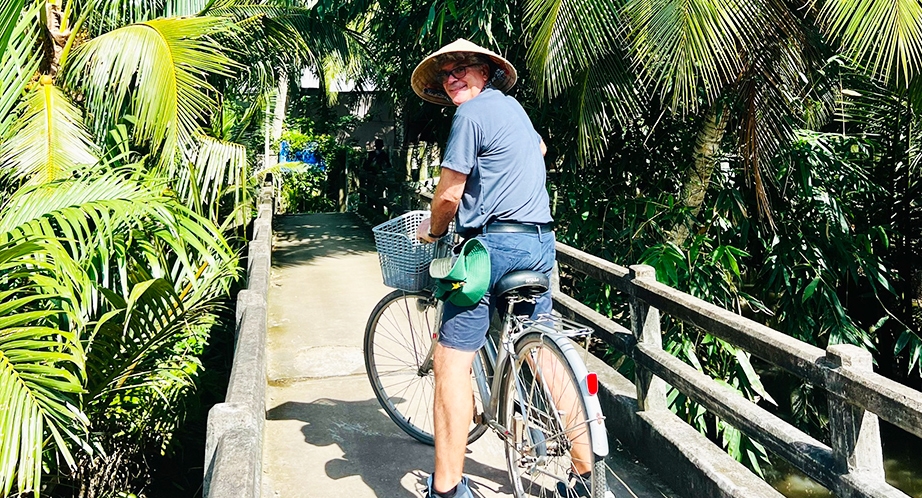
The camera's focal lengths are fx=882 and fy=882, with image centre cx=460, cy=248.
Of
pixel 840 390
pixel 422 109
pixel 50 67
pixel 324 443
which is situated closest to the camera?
pixel 840 390

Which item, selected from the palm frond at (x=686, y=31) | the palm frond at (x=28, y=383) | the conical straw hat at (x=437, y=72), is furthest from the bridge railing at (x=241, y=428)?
the palm frond at (x=686, y=31)

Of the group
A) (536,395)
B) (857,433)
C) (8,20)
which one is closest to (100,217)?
(8,20)

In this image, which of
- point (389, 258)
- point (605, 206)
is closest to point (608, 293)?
point (605, 206)

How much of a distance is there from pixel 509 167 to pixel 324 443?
2.19m

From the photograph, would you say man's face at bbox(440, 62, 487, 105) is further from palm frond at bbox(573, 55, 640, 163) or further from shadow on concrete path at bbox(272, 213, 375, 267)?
shadow on concrete path at bbox(272, 213, 375, 267)

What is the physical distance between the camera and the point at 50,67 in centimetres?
746

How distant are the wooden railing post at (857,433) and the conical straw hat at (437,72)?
1.72 m

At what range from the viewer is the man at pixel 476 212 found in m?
3.50

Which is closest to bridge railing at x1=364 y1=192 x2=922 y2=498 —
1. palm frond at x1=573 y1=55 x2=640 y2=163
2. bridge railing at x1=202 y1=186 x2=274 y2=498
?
palm frond at x1=573 y1=55 x2=640 y2=163

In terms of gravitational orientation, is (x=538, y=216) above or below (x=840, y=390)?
above

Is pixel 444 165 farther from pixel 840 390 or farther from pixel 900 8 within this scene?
pixel 900 8

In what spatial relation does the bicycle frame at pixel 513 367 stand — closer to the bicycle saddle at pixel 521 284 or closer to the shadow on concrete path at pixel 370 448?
the bicycle saddle at pixel 521 284

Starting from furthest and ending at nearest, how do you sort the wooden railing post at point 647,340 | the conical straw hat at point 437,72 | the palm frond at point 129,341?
the palm frond at point 129,341, the wooden railing post at point 647,340, the conical straw hat at point 437,72

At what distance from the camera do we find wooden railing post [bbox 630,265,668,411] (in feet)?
15.1
